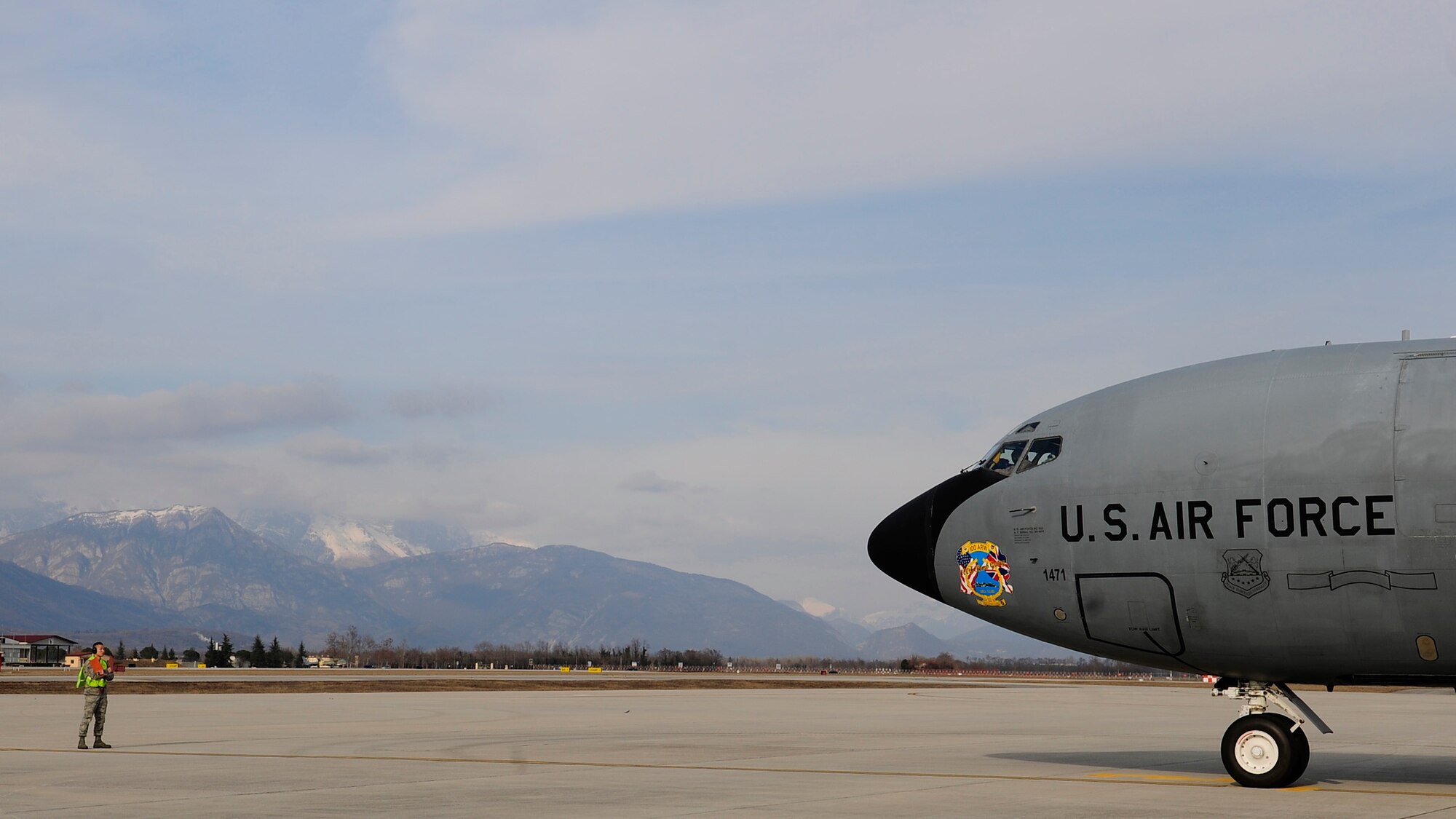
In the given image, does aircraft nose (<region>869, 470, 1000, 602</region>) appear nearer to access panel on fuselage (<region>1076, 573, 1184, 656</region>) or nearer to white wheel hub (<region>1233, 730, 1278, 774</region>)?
access panel on fuselage (<region>1076, 573, 1184, 656</region>)

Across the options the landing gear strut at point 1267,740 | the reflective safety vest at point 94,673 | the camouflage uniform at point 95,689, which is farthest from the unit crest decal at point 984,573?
the reflective safety vest at point 94,673

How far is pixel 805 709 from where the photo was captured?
179 feet

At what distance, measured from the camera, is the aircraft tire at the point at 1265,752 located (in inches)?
861

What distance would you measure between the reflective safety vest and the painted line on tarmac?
5.06ft

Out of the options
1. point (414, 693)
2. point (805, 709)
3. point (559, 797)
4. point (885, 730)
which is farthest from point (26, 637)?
point (559, 797)

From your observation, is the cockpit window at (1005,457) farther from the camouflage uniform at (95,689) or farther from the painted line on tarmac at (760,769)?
the camouflage uniform at (95,689)

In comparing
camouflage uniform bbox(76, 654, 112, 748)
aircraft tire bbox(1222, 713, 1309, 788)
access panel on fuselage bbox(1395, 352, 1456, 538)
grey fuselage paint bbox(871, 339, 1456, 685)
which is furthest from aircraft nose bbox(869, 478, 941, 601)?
camouflage uniform bbox(76, 654, 112, 748)

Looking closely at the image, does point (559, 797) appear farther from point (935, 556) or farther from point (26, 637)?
point (26, 637)

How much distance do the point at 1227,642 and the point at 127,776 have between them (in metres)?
18.6

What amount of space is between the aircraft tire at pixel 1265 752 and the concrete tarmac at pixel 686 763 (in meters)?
0.32

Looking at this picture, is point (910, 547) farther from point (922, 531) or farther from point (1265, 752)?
point (1265, 752)

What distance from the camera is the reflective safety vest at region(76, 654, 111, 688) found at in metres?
31.5

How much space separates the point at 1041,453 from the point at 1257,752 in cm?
596

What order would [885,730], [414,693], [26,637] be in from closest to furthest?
[885,730], [414,693], [26,637]
